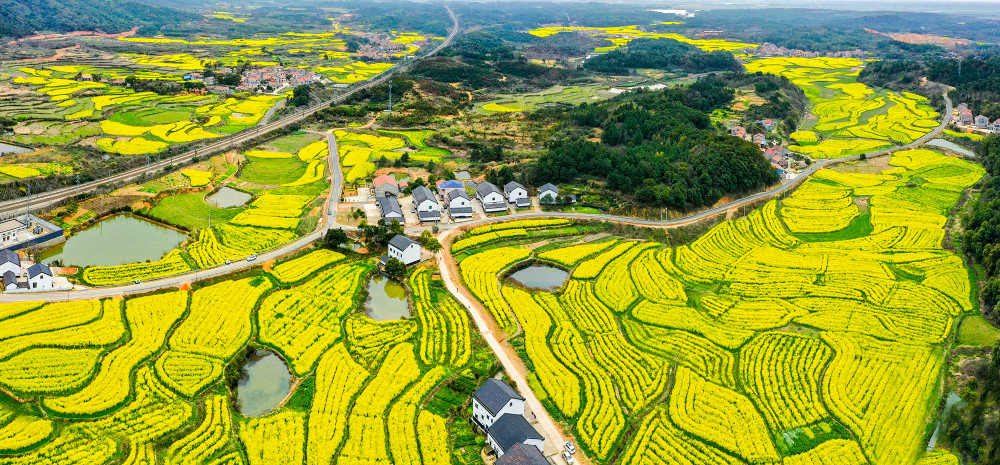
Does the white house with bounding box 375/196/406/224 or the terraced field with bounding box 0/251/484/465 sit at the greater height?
the white house with bounding box 375/196/406/224

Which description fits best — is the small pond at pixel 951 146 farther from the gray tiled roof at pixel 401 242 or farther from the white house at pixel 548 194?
the gray tiled roof at pixel 401 242

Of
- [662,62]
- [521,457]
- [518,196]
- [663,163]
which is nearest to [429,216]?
[518,196]

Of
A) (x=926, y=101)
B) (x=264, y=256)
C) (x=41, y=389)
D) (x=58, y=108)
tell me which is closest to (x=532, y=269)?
(x=264, y=256)

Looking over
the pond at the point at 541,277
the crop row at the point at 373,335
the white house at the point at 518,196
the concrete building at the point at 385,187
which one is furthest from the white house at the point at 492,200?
the crop row at the point at 373,335

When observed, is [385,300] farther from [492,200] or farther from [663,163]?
[663,163]

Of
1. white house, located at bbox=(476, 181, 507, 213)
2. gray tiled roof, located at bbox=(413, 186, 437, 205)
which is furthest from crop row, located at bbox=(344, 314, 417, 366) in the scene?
white house, located at bbox=(476, 181, 507, 213)

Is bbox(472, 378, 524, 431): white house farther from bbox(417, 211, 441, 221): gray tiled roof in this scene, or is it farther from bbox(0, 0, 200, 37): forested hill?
bbox(0, 0, 200, 37): forested hill

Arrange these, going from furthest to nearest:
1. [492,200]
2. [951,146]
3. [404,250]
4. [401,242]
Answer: [951,146] → [492,200] → [401,242] → [404,250]
